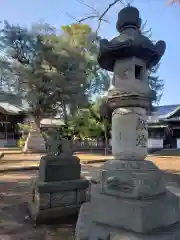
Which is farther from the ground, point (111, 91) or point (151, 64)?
point (151, 64)

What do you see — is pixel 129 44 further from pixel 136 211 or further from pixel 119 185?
pixel 136 211

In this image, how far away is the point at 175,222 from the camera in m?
2.73

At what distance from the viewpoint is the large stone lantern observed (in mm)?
2543

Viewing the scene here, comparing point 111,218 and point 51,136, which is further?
point 51,136

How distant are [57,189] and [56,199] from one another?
193 mm

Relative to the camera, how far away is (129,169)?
2777 millimetres

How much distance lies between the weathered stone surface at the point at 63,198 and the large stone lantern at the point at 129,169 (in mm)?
1142

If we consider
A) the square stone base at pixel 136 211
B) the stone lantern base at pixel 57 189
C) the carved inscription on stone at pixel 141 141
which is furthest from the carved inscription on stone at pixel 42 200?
the carved inscription on stone at pixel 141 141

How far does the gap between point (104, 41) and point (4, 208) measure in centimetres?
366

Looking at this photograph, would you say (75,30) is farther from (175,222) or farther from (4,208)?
(175,222)

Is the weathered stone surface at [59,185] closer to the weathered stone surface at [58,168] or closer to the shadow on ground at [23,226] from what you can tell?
the weathered stone surface at [58,168]

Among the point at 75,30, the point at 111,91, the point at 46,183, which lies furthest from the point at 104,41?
the point at 75,30

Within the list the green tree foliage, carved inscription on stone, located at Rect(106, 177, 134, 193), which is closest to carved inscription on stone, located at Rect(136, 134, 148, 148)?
carved inscription on stone, located at Rect(106, 177, 134, 193)

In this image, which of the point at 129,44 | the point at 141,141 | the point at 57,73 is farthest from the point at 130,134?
the point at 57,73
